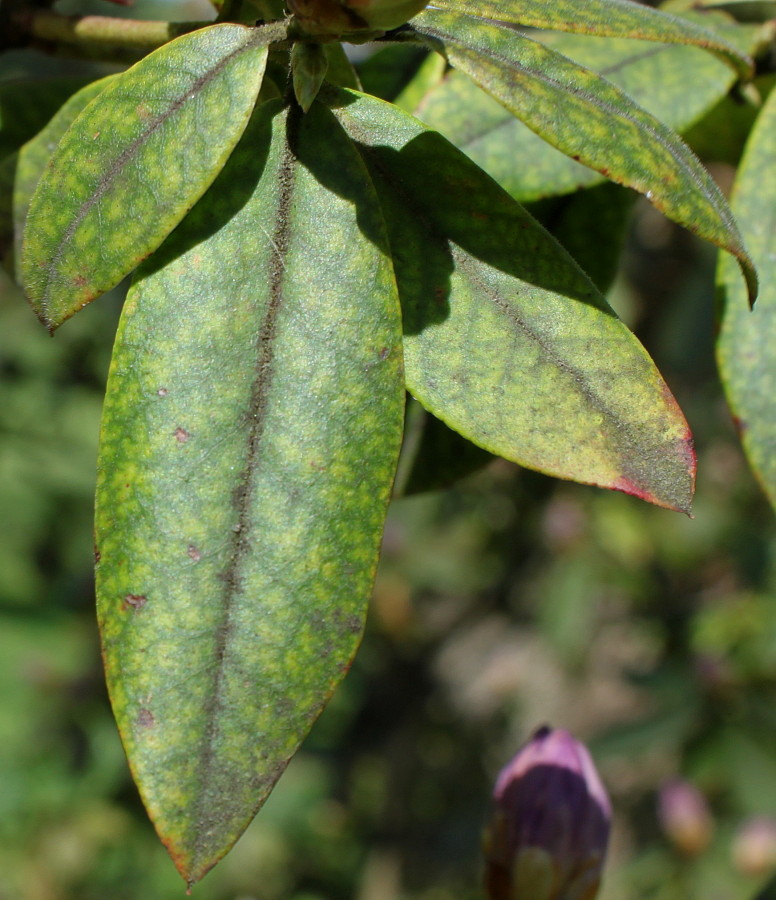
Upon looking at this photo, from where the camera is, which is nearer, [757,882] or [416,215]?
[416,215]

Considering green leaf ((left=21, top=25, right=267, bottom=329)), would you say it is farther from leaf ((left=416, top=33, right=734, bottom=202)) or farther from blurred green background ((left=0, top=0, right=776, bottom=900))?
blurred green background ((left=0, top=0, right=776, bottom=900))

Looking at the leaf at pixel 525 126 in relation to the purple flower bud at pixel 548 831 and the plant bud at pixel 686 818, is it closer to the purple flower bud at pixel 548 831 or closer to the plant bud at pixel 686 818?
the purple flower bud at pixel 548 831

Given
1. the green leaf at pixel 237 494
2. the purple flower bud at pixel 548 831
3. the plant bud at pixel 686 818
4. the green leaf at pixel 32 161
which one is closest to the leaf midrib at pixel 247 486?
the green leaf at pixel 237 494

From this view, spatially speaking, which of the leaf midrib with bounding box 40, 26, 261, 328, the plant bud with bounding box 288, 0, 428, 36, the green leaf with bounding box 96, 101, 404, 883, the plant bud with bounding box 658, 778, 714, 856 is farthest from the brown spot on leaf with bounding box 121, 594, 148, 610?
the plant bud with bounding box 658, 778, 714, 856

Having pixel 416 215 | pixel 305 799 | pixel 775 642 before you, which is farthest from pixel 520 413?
pixel 305 799

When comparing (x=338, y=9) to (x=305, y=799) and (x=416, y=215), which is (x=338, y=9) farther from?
(x=305, y=799)

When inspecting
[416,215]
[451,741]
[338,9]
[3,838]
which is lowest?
[3,838]

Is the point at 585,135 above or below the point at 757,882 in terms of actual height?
above
